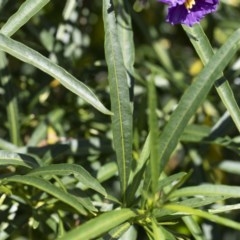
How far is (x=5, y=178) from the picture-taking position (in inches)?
39.8

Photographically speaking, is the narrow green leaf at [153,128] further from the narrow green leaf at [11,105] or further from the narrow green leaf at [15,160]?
the narrow green leaf at [11,105]

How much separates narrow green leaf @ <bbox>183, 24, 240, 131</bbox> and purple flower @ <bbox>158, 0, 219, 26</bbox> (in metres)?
0.02

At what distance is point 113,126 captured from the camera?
1017 millimetres

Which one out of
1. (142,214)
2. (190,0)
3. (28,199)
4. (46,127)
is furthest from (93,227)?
(46,127)

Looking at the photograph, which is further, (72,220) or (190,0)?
(72,220)

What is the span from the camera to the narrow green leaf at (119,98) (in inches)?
39.8

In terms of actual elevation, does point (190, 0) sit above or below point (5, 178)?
above

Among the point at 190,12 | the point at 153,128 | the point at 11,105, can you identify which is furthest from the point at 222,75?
the point at 11,105

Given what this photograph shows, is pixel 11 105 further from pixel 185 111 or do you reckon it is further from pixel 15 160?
pixel 185 111

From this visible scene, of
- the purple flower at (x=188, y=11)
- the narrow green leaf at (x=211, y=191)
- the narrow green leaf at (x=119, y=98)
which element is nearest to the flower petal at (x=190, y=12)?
the purple flower at (x=188, y=11)

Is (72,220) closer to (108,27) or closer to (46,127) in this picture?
(46,127)

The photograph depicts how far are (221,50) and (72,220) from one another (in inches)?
16.5

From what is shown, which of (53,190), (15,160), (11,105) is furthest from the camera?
(11,105)

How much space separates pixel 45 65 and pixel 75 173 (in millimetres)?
158
